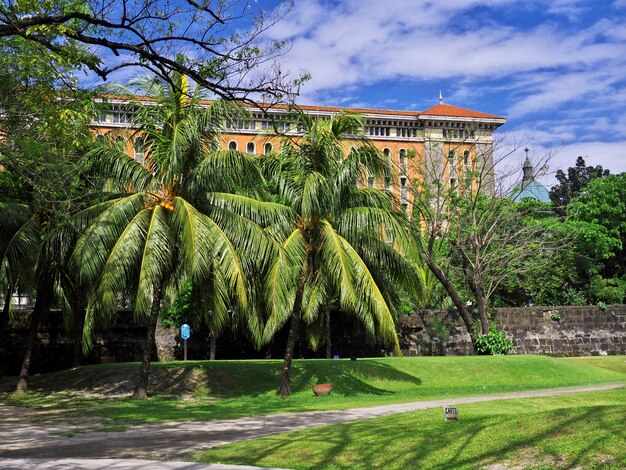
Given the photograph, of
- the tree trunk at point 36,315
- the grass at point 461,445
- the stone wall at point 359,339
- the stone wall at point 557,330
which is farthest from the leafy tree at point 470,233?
the grass at point 461,445

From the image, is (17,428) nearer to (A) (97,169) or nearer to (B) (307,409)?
(B) (307,409)

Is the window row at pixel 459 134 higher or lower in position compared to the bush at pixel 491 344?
higher

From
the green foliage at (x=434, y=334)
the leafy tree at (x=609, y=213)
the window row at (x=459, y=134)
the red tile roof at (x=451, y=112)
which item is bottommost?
the green foliage at (x=434, y=334)

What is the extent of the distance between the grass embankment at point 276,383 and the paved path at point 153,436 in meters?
1.77

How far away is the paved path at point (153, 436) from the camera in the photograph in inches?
416

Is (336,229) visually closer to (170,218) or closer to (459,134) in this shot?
(170,218)

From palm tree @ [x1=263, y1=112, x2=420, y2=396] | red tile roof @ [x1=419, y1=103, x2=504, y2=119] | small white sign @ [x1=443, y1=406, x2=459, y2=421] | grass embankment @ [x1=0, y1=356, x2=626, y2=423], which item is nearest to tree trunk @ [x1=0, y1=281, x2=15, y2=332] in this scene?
grass embankment @ [x1=0, y1=356, x2=626, y2=423]

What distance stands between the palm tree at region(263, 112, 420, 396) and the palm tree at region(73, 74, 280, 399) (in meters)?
0.92

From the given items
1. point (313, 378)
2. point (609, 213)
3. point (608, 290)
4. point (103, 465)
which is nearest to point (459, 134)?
point (609, 213)

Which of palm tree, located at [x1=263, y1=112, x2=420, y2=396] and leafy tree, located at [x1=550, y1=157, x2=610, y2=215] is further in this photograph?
leafy tree, located at [x1=550, y1=157, x2=610, y2=215]

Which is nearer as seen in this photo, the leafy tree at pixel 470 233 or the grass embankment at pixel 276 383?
the grass embankment at pixel 276 383

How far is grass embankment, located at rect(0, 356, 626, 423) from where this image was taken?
18000 mm

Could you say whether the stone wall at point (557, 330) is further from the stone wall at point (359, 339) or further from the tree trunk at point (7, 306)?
the tree trunk at point (7, 306)

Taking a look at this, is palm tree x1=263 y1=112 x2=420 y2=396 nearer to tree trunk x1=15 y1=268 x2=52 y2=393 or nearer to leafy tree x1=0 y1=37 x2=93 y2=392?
leafy tree x1=0 y1=37 x2=93 y2=392
